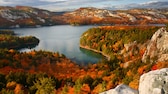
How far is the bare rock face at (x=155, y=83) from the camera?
19.0m

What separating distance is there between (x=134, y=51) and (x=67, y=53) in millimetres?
39369

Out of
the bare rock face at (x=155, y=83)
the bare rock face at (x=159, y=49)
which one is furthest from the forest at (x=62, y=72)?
the bare rock face at (x=155, y=83)

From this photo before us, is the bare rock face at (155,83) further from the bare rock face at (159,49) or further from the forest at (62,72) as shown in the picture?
the bare rock face at (159,49)

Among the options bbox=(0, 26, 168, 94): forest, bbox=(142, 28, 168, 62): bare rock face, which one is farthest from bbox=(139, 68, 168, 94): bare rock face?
bbox=(142, 28, 168, 62): bare rock face

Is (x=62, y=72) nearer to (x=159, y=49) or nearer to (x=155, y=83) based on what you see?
(x=159, y=49)

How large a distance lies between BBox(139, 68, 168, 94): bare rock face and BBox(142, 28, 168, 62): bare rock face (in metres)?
110

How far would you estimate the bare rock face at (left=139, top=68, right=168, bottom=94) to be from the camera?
62.3 feet

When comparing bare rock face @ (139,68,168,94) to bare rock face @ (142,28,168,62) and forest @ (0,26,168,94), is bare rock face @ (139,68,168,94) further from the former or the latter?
bare rock face @ (142,28,168,62)

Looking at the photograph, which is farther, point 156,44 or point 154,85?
point 156,44

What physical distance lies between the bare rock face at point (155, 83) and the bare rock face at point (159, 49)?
109596mm

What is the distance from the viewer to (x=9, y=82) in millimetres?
100188

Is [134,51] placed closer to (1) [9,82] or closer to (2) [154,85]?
(1) [9,82]

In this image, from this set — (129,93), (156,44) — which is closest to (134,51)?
(156,44)

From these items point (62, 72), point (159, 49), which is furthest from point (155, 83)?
point (62, 72)
